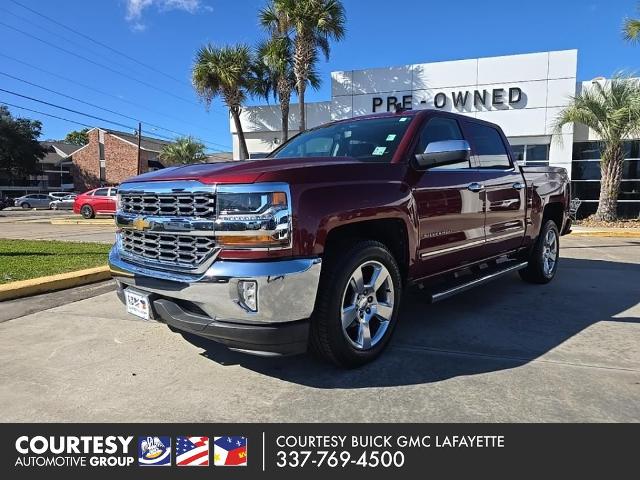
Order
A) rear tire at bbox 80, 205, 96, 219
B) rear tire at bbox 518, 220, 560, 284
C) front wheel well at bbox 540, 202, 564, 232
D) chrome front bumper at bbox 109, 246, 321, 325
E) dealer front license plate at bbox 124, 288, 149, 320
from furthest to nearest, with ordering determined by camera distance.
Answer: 1. rear tire at bbox 80, 205, 96, 219
2. front wheel well at bbox 540, 202, 564, 232
3. rear tire at bbox 518, 220, 560, 284
4. dealer front license plate at bbox 124, 288, 149, 320
5. chrome front bumper at bbox 109, 246, 321, 325

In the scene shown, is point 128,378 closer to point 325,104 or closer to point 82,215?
point 325,104

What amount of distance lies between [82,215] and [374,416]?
23697 mm

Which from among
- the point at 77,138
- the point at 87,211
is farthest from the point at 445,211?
the point at 77,138

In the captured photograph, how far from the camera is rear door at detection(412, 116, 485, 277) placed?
380 cm

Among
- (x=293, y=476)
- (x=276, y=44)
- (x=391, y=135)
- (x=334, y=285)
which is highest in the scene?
(x=276, y=44)

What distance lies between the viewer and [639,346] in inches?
151

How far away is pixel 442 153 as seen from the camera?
364 cm

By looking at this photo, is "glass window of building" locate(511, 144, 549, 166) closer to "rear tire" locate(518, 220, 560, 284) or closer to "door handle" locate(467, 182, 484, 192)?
"rear tire" locate(518, 220, 560, 284)

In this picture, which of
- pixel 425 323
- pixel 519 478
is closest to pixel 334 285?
pixel 519 478

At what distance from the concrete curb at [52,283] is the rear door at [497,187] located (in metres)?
5.11

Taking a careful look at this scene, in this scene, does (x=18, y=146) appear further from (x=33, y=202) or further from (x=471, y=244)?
(x=471, y=244)

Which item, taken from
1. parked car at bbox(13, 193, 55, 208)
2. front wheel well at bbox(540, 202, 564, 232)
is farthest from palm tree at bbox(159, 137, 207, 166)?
front wheel well at bbox(540, 202, 564, 232)

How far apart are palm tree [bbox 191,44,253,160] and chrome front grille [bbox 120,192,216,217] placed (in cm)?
1614

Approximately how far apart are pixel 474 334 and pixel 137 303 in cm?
280
